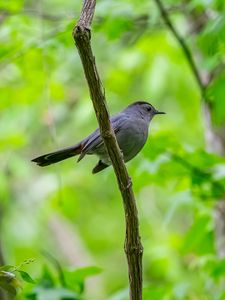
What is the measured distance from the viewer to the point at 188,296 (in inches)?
190

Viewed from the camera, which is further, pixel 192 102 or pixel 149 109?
pixel 192 102

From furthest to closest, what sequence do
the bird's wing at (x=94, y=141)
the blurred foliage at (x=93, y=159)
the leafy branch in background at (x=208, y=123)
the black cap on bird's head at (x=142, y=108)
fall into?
the black cap on bird's head at (x=142, y=108)
the leafy branch in background at (x=208, y=123)
the blurred foliage at (x=93, y=159)
the bird's wing at (x=94, y=141)

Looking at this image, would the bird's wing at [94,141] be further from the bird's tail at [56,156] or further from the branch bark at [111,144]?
the branch bark at [111,144]

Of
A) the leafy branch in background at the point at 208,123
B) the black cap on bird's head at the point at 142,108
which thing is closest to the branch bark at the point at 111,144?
the leafy branch in background at the point at 208,123

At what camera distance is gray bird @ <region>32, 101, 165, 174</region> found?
381 centimetres

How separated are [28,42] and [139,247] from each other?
2.32m

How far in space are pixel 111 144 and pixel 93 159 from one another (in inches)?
259

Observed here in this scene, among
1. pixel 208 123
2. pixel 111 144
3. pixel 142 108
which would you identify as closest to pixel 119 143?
pixel 142 108

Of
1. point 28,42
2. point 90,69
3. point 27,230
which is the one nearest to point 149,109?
point 28,42

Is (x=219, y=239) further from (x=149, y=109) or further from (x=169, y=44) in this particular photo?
(x=169, y=44)

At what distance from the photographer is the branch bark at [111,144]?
2203mm

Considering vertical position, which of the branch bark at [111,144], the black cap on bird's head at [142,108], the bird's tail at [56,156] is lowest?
the branch bark at [111,144]

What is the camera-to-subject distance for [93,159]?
357 inches

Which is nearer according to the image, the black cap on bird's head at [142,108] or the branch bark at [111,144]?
the branch bark at [111,144]
